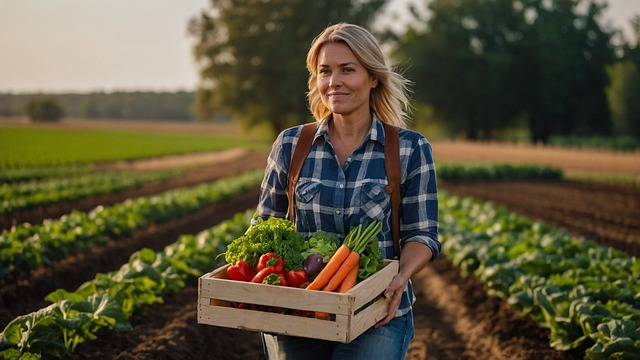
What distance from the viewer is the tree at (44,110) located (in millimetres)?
82938

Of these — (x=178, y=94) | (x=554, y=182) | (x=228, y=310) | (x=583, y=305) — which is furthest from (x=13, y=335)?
(x=178, y=94)

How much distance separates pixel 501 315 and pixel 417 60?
51415 mm

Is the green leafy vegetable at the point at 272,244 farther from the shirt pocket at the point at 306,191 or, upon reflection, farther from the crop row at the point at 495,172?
the crop row at the point at 495,172

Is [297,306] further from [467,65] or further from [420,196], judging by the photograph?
[467,65]

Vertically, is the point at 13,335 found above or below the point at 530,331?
above

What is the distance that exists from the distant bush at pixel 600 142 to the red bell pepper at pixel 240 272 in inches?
1802

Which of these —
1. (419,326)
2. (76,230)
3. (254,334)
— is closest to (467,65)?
(76,230)

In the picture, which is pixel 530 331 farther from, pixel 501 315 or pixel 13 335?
pixel 13 335

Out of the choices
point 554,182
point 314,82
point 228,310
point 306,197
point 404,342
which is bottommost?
point 554,182

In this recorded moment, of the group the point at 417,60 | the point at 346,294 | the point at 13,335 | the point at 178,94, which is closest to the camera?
the point at 346,294

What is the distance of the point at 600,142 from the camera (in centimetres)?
5197

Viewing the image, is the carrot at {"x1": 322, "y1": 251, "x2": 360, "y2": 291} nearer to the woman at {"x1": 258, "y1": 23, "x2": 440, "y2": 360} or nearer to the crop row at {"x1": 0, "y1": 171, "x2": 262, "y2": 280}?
the woman at {"x1": 258, "y1": 23, "x2": 440, "y2": 360}

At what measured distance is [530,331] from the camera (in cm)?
711

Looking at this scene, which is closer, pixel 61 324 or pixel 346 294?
pixel 346 294
